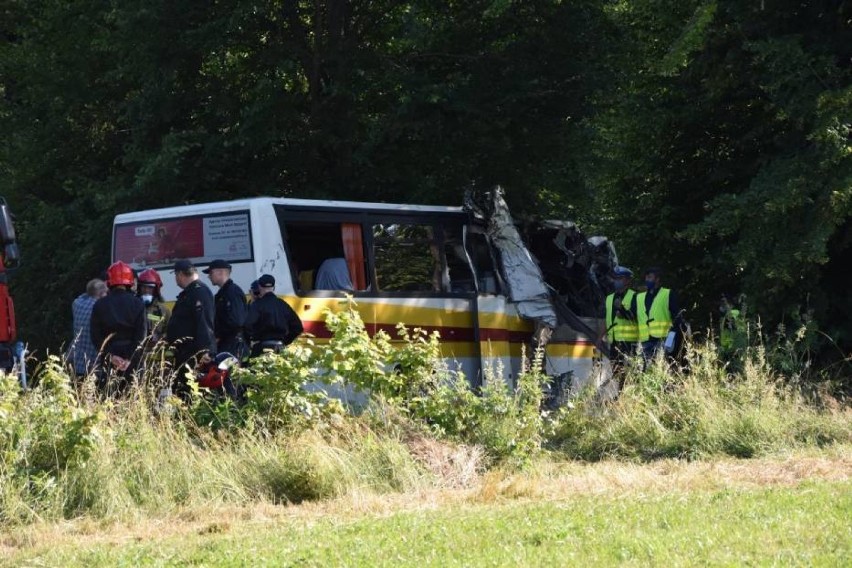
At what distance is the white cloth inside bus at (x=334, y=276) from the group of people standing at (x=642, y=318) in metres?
3.12

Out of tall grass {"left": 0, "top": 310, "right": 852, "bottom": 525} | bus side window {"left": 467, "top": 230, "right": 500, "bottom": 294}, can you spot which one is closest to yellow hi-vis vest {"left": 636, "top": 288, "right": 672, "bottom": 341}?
bus side window {"left": 467, "top": 230, "right": 500, "bottom": 294}

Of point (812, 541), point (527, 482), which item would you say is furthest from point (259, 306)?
point (812, 541)

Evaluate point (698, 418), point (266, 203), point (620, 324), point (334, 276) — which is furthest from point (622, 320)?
point (266, 203)

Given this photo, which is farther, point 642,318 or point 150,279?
point 642,318

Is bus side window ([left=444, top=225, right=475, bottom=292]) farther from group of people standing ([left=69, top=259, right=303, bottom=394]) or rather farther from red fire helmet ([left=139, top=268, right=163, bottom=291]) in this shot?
red fire helmet ([left=139, top=268, right=163, bottom=291])

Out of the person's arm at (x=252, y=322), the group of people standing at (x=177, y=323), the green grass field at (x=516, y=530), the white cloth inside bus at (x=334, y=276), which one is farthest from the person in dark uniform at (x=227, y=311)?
the green grass field at (x=516, y=530)

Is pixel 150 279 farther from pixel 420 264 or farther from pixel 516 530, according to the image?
pixel 516 530

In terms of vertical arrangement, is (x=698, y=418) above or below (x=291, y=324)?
below

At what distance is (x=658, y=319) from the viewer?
14141 millimetres

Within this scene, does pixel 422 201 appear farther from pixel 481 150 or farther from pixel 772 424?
pixel 772 424

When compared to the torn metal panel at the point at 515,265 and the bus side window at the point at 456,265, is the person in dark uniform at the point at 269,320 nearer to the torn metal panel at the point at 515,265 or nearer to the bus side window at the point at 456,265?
the bus side window at the point at 456,265

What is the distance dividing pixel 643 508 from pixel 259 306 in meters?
5.46

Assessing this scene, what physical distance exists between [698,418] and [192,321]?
463 cm

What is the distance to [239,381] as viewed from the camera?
9852mm
